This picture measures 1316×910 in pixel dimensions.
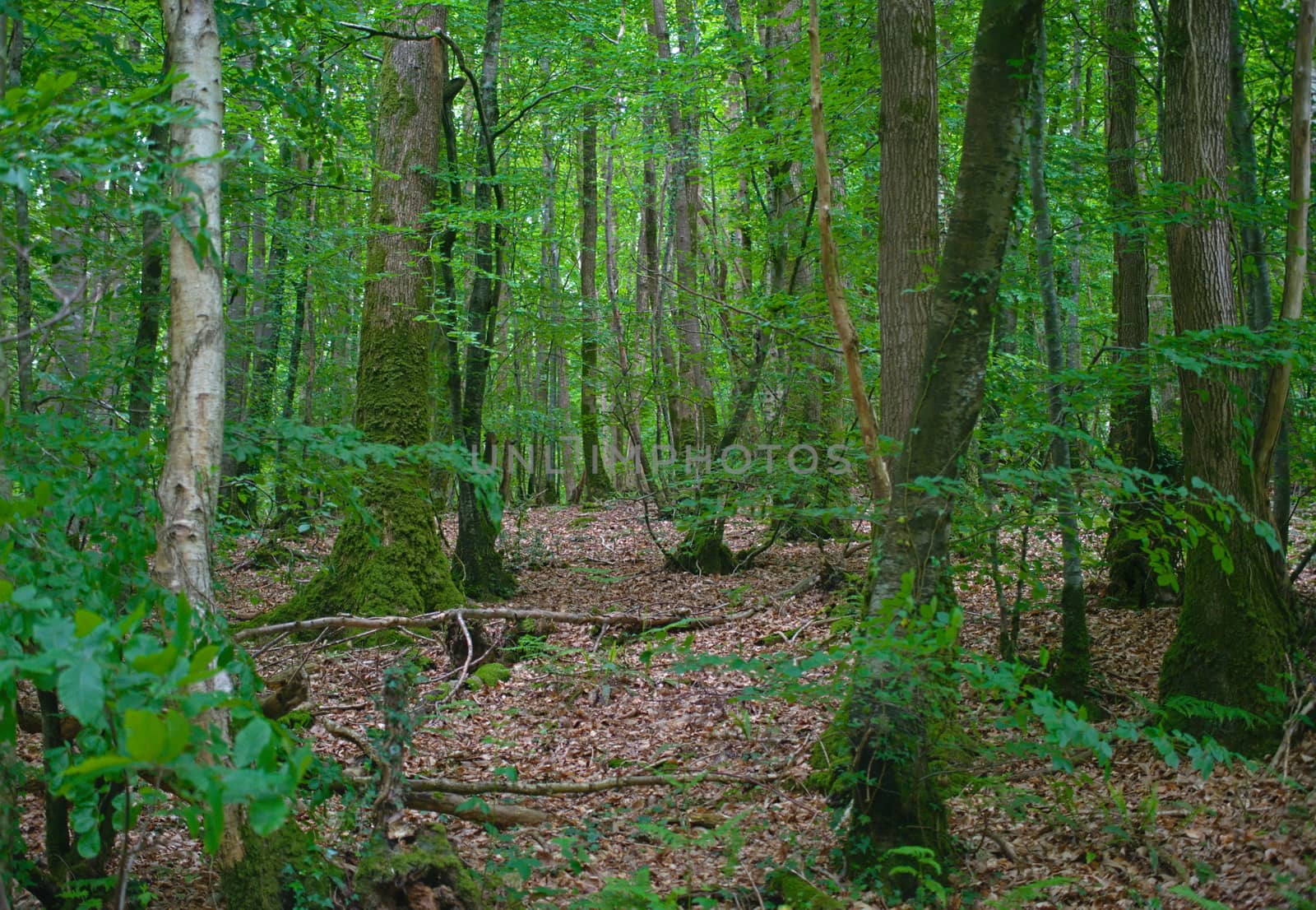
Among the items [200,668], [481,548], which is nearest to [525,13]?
[481,548]

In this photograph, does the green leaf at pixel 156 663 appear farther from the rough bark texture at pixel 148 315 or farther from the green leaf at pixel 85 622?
the rough bark texture at pixel 148 315

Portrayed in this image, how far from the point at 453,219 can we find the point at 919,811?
668 cm

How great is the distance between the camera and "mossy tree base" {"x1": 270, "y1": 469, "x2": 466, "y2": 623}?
8180 mm

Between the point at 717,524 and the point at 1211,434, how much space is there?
6.01m

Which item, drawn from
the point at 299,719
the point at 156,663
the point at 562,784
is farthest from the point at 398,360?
the point at 156,663

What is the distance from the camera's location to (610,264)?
1717 centimetres

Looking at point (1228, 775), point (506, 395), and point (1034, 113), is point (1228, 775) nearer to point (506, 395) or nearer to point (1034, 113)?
point (1034, 113)

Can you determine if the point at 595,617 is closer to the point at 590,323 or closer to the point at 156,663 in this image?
the point at 590,323

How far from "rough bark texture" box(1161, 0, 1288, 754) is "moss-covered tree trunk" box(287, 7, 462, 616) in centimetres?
611

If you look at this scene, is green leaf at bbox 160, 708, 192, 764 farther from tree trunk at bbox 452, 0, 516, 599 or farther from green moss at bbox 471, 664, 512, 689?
tree trunk at bbox 452, 0, 516, 599

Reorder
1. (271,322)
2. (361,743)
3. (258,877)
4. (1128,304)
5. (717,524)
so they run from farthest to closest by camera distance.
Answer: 1. (271,322)
2. (717,524)
3. (1128,304)
4. (361,743)
5. (258,877)

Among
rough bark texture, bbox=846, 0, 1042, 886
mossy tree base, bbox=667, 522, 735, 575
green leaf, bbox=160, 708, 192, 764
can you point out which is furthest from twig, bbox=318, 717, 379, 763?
mossy tree base, bbox=667, 522, 735, 575

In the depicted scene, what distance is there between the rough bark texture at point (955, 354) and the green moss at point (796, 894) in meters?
0.34

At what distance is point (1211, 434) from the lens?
18.3ft
